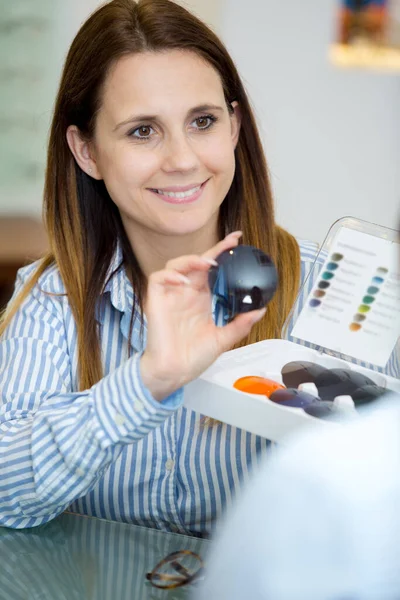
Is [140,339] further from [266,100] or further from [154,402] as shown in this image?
→ [266,100]

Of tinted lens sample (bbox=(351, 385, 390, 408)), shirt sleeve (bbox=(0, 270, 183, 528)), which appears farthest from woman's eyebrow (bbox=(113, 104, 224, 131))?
tinted lens sample (bbox=(351, 385, 390, 408))

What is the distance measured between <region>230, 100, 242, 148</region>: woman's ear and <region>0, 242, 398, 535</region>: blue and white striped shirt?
0.14 metres

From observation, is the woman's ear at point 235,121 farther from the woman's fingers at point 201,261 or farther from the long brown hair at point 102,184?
the woman's fingers at point 201,261

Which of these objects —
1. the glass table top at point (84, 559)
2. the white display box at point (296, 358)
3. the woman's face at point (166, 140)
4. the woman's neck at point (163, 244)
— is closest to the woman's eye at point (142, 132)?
the woman's face at point (166, 140)

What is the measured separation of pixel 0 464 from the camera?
2.54ft

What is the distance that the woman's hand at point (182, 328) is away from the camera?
0.63 meters

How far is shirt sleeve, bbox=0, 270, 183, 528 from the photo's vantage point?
0.66m

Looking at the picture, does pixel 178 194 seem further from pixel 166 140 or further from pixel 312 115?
pixel 312 115

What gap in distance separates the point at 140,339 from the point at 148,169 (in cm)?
17

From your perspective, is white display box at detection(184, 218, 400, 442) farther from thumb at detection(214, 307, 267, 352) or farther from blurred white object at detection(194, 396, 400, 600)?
blurred white object at detection(194, 396, 400, 600)

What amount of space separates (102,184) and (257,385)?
462 millimetres

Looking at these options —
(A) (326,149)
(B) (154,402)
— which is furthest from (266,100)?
(B) (154,402)

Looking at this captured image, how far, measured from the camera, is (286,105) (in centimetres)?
229

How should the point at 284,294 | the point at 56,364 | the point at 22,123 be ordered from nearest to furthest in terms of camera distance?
1. the point at 284,294
2. the point at 56,364
3. the point at 22,123
